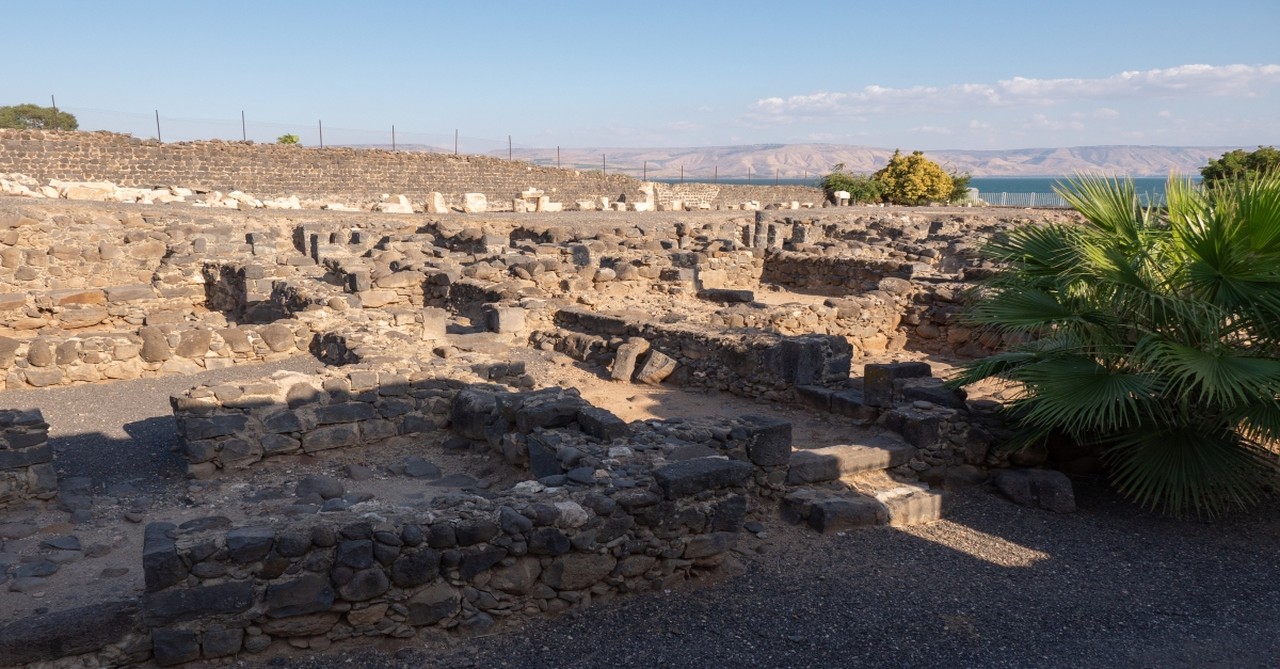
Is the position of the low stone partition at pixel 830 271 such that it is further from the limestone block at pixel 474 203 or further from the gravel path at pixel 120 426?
the limestone block at pixel 474 203

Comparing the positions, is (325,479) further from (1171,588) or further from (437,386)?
(1171,588)

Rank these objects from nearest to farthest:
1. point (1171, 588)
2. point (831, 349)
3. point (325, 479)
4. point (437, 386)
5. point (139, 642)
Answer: point (139, 642) < point (1171, 588) < point (325, 479) < point (437, 386) < point (831, 349)

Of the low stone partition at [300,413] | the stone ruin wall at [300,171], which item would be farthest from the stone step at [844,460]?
the stone ruin wall at [300,171]

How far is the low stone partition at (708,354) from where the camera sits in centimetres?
1016

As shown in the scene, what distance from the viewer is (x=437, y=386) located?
8.65 metres

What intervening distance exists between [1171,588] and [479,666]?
4531mm

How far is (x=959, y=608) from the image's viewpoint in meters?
5.65

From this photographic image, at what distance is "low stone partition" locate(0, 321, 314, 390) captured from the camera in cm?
1013

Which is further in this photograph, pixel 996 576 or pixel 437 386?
pixel 437 386

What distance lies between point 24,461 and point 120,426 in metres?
2.15

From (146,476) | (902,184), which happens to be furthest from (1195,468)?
(902,184)

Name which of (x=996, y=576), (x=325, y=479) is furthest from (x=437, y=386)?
(x=996, y=576)

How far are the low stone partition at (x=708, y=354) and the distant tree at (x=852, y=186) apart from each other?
32.4m

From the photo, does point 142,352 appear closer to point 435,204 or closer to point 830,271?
point 830,271
